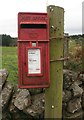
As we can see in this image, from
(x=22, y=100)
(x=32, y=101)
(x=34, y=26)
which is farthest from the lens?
(x=32, y=101)

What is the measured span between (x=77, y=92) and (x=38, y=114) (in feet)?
2.76

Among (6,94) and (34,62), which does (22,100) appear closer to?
(6,94)

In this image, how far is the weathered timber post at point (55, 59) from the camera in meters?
3.61

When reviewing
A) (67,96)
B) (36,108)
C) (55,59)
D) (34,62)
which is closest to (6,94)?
(36,108)

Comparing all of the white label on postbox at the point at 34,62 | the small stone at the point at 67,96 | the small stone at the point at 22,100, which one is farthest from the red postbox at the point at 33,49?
the small stone at the point at 67,96

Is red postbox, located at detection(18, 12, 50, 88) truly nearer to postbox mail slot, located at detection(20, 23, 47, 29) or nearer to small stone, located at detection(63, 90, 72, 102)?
postbox mail slot, located at detection(20, 23, 47, 29)

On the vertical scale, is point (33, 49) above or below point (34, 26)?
below

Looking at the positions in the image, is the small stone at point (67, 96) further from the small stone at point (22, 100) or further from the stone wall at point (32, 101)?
the small stone at point (22, 100)

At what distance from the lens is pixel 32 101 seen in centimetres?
533

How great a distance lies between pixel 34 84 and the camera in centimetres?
366

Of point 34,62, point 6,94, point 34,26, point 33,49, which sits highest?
point 34,26

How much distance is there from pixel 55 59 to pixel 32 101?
6.16 ft

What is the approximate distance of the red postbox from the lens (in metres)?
3.62

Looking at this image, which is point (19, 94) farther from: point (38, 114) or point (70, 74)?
point (70, 74)
